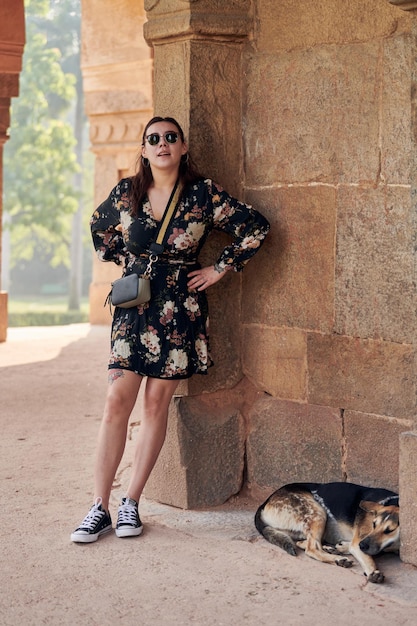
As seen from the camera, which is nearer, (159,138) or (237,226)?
(159,138)

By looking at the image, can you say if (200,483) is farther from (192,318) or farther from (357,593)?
(357,593)

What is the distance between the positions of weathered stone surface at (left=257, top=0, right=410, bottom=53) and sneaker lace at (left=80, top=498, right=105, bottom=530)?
2255 millimetres

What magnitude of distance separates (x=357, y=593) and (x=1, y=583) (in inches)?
52.1

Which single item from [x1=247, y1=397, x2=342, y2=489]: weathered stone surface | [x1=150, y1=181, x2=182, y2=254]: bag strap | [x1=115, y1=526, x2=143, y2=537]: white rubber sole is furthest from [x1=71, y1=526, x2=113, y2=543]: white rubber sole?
[x1=150, y1=181, x2=182, y2=254]: bag strap

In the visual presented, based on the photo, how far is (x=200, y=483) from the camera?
4.86 metres

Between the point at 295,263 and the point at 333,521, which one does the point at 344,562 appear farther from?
the point at 295,263

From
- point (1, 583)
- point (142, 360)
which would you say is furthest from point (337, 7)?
point (1, 583)

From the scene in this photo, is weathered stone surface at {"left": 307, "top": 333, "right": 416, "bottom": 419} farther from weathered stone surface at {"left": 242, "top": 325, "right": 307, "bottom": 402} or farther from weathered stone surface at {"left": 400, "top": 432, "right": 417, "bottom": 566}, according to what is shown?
weathered stone surface at {"left": 400, "top": 432, "right": 417, "bottom": 566}

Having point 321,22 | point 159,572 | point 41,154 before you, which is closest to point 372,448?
point 159,572

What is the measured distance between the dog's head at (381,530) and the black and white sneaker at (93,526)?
1.11 metres

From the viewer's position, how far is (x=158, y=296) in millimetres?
4438

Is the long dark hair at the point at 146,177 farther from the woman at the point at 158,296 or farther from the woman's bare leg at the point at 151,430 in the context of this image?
the woman's bare leg at the point at 151,430

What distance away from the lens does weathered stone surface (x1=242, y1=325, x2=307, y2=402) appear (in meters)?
4.78

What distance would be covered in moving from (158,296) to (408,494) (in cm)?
136
